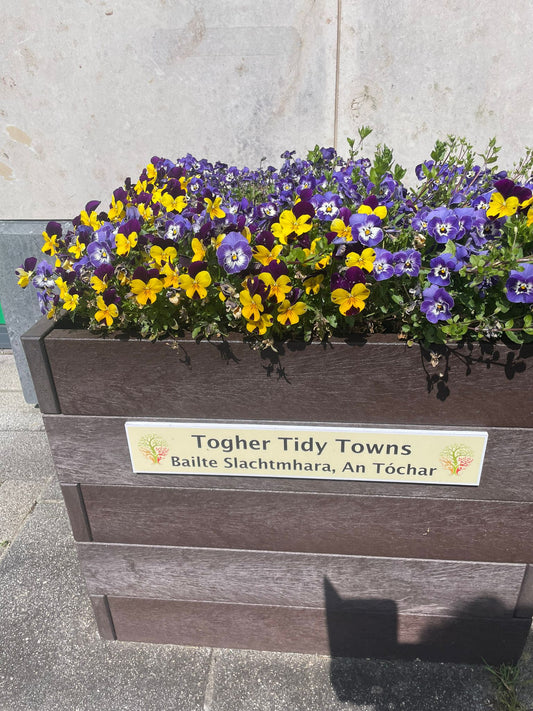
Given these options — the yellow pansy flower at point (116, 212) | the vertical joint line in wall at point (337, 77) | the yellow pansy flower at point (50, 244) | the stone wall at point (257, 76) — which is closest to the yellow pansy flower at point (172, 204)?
the yellow pansy flower at point (116, 212)

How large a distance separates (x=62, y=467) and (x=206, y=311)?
722mm

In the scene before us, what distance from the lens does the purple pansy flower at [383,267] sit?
4.10 feet

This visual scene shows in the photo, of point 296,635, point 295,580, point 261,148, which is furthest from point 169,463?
point 261,148

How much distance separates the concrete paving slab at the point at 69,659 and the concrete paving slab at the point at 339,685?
105 mm

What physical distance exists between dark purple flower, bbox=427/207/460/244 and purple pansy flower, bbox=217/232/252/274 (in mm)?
472

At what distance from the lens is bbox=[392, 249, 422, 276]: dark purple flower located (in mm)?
1261

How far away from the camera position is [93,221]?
1725mm

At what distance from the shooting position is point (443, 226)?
131cm

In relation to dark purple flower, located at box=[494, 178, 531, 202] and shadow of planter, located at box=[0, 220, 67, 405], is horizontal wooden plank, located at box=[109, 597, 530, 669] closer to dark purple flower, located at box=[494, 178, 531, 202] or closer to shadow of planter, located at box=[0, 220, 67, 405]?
dark purple flower, located at box=[494, 178, 531, 202]

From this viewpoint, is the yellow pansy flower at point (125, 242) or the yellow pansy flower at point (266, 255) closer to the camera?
the yellow pansy flower at point (266, 255)

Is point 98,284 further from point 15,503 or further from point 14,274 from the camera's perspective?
point 14,274

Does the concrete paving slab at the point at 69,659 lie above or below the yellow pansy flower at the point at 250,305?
below

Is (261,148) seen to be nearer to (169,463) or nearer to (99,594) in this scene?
(169,463)

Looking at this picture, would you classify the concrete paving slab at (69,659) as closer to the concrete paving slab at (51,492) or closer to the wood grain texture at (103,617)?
the wood grain texture at (103,617)
